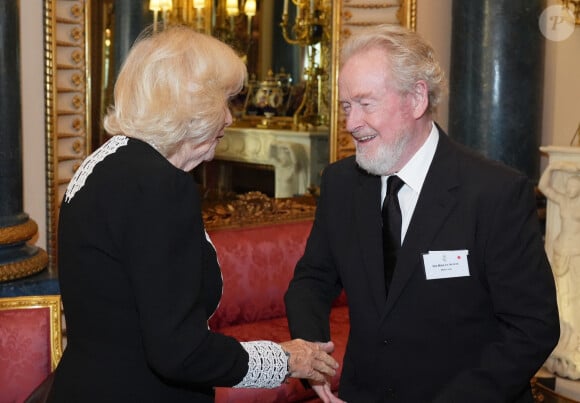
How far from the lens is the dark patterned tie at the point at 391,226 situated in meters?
2.34

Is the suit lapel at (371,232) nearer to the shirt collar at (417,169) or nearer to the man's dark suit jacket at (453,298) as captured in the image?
the man's dark suit jacket at (453,298)

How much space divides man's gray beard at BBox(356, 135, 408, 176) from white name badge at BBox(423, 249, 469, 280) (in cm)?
27

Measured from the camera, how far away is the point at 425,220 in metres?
2.27

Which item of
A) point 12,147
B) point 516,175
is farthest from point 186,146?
point 12,147

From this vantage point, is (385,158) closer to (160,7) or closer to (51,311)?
(51,311)

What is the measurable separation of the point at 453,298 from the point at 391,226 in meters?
0.27

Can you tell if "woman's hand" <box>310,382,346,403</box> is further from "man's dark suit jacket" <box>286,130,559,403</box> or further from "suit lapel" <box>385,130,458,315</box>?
"suit lapel" <box>385,130,458,315</box>

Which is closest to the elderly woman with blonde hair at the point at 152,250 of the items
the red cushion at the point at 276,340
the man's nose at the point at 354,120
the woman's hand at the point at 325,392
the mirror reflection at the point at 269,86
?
the woman's hand at the point at 325,392

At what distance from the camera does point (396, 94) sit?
230 centimetres

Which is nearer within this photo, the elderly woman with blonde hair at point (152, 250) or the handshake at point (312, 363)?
the elderly woman with blonde hair at point (152, 250)

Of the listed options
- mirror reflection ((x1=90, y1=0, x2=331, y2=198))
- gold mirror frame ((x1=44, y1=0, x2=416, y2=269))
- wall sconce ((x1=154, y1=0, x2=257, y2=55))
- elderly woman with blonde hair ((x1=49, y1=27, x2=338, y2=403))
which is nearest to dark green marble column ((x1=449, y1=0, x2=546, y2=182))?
mirror reflection ((x1=90, y1=0, x2=331, y2=198))

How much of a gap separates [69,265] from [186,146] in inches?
15.9

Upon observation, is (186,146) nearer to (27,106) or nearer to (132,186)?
(132,186)

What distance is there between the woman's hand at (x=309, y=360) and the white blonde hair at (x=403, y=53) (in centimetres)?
74
